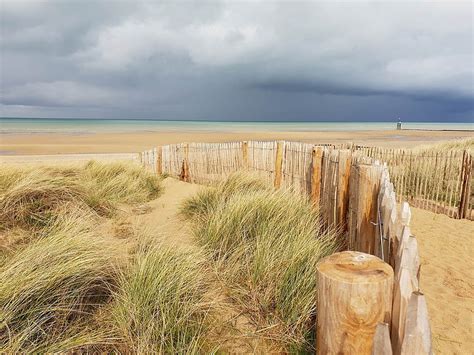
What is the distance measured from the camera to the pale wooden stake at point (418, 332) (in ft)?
3.68

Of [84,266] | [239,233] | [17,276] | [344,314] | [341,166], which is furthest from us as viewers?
[341,166]

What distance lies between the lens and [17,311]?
229 cm

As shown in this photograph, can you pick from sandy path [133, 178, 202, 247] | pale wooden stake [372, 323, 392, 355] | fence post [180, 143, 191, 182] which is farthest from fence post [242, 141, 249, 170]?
pale wooden stake [372, 323, 392, 355]

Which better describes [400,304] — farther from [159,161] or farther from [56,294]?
[159,161]

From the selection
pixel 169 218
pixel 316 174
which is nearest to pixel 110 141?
pixel 169 218

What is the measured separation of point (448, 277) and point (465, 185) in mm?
3209

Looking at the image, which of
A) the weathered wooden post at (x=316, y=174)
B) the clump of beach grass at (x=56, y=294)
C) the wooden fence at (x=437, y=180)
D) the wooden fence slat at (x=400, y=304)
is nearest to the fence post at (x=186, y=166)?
the wooden fence at (x=437, y=180)

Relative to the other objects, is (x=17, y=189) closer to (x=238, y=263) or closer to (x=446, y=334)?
(x=238, y=263)

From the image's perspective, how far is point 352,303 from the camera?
5.08 ft

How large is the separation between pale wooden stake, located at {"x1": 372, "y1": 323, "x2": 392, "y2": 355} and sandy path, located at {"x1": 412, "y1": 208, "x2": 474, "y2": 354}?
217cm

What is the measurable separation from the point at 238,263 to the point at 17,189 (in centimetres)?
360

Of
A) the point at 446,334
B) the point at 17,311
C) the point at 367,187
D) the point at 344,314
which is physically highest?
the point at 367,187

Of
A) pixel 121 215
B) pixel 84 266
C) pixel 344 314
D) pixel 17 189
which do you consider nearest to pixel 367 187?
pixel 344 314

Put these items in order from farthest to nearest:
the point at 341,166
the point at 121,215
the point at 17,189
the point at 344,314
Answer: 1. the point at 121,215
2. the point at 17,189
3. the point at 341,166
4. the point at 344,314
